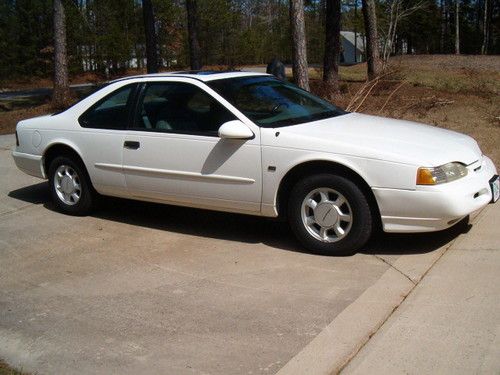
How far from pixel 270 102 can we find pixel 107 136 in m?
1.67

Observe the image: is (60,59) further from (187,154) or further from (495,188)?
(495,188)

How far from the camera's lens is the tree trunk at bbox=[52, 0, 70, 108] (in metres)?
16.7

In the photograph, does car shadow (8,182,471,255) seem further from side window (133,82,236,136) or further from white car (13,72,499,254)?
side window (133,82,236,136)

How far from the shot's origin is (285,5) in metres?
53.4

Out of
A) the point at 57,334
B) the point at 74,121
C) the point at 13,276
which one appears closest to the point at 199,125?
the point at 74,121

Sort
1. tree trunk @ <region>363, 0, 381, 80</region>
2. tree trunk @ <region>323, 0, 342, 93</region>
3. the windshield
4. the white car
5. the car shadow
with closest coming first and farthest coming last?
the white car
the car shadow
the windshield
tree trunk @ <region>323, 0, 342, 93</region>
tree trunk @ <region>363, 0, 381, 80</region>

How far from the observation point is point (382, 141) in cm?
516

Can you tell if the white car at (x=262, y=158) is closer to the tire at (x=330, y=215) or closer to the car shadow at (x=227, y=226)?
the tire at (x=330, y=215)

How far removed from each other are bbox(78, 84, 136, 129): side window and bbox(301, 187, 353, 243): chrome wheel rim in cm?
211

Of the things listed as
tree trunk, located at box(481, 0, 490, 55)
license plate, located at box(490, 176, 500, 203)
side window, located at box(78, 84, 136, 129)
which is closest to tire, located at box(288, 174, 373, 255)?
license plate, located at box(490, 176, 500, 203)

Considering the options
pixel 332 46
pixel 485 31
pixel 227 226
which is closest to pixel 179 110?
pixel 227 226

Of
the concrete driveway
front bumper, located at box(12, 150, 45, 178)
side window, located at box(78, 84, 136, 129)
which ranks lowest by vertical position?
the concrete driveway

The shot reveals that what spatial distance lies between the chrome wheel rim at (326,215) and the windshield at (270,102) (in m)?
0.77

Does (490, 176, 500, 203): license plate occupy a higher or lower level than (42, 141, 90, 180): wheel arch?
lower
